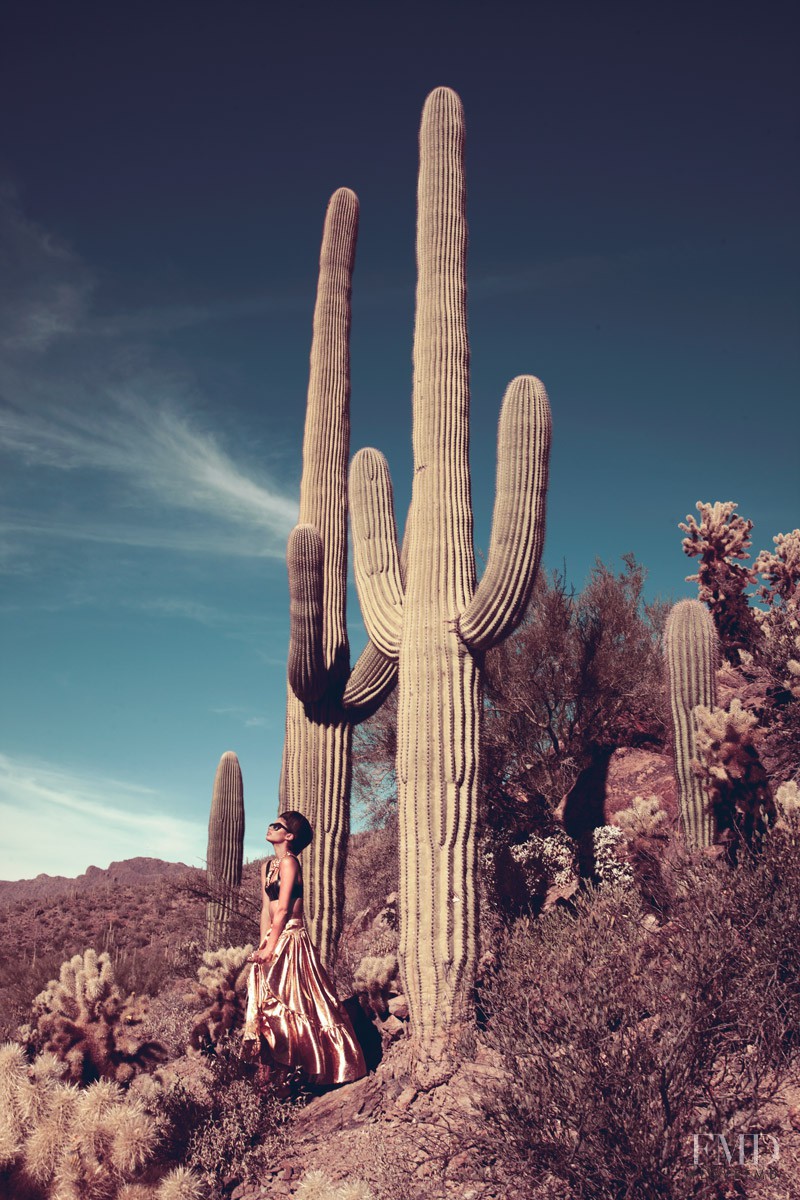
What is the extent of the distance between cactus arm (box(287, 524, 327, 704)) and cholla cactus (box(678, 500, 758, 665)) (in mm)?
6561

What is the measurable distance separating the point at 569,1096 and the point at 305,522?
255 inches

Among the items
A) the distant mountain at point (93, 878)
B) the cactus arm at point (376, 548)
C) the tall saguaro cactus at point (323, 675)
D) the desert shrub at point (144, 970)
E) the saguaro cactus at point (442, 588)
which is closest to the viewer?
the saguaro cactus at point (442, 588)

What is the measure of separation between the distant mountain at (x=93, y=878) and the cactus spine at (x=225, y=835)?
64.9ft

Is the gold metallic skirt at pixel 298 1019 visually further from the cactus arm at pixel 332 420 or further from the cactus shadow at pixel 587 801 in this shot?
the cactus shadow at pixel 587 801

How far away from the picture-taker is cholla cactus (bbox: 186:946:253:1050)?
702cm

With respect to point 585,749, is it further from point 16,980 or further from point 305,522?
point 16,980

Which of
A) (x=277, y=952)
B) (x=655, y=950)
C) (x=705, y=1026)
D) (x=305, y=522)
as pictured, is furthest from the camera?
(x=305, y=522)

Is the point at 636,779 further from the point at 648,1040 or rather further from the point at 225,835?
the point at 648,1040

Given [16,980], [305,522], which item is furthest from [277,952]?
[16,980]

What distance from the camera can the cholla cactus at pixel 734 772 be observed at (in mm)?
8000

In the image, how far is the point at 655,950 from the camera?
5.71 meters

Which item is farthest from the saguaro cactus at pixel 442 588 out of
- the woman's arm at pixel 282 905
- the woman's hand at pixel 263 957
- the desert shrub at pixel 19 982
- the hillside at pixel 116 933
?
the desert shrub at pixel 19 982

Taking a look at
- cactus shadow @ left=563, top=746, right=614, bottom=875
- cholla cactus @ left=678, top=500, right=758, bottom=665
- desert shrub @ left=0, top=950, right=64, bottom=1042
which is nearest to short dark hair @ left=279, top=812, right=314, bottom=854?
desert shrub @ left=0, top=950, right=64, bottom=1042

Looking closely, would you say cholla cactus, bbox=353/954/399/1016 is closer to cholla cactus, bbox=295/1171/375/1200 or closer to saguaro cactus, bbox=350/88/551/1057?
saguaro cactus, bbox=350/88/551/1057
